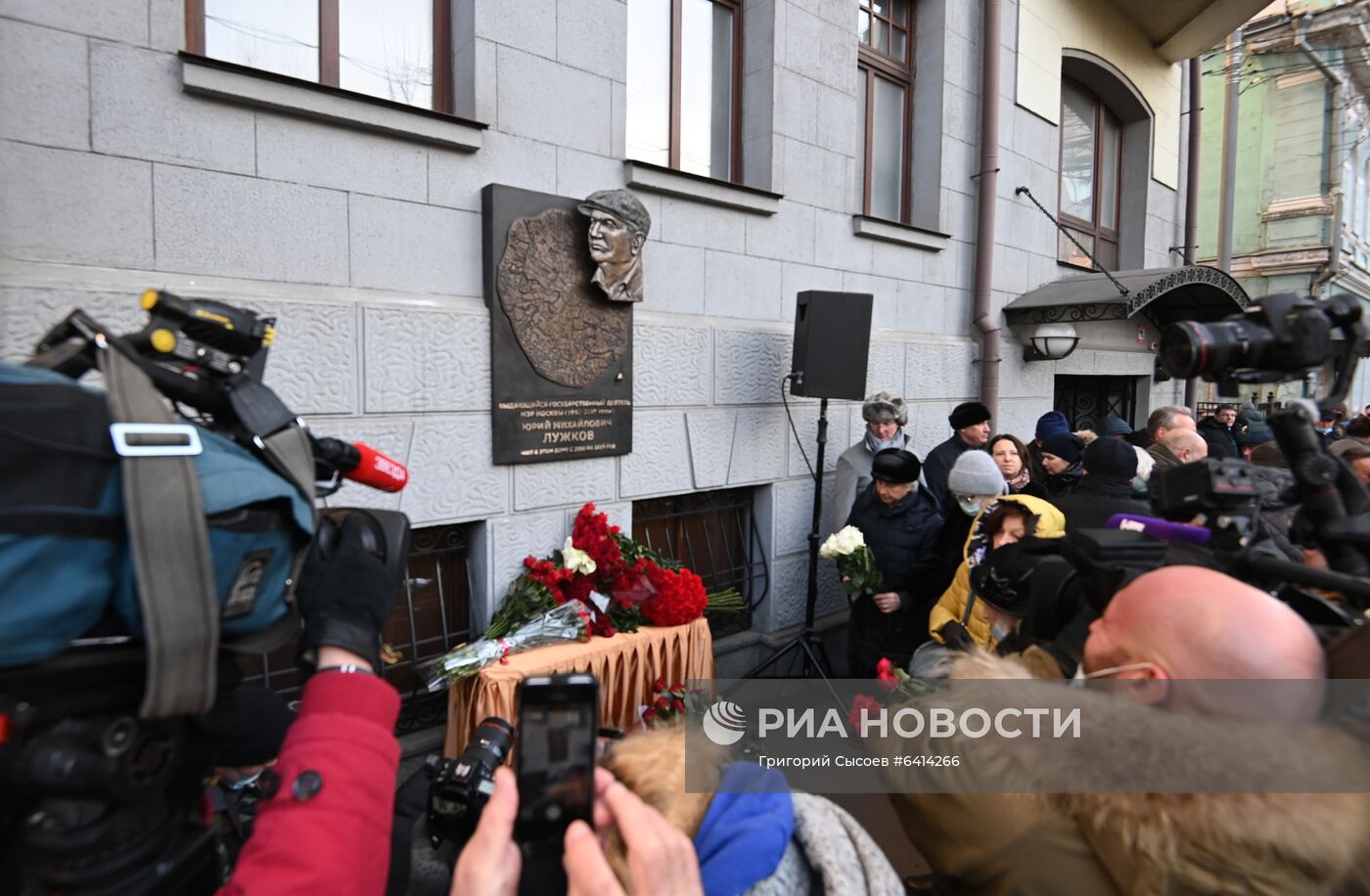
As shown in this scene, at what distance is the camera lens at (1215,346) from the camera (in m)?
1.36

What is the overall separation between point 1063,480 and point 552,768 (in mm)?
4561

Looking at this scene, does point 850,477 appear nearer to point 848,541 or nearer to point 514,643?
point 848,541

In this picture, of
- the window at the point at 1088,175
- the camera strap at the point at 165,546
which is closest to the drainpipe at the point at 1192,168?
the window at the point at 1088,175

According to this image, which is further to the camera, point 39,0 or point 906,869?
point 906,869

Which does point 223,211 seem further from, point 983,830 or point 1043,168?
point 1043,168

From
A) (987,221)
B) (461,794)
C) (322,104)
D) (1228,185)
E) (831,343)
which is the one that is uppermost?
(1228,185)

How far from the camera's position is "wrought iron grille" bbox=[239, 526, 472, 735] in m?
3.41

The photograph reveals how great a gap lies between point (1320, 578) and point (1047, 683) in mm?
480

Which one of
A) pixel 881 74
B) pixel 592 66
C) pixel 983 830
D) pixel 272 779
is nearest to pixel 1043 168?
pixel 881 74

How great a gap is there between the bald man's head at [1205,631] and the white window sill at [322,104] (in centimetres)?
316

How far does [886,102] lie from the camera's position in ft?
19.0

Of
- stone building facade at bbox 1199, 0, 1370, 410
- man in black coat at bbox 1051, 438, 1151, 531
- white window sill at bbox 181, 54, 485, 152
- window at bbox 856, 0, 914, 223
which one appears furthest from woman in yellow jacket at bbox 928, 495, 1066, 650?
stone building facade at bbox 1199, 0, 1370, 410

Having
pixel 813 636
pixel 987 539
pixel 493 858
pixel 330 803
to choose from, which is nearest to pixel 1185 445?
pixel 987 539

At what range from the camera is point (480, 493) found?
11.2ft
